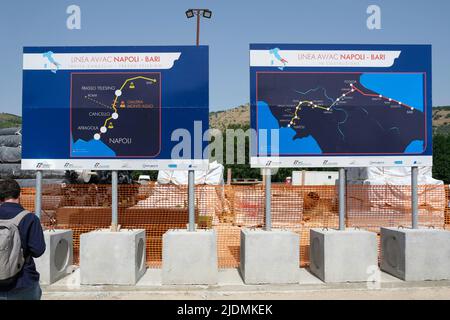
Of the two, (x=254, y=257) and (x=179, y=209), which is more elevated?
(x=179, y=209)

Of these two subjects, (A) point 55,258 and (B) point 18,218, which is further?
(A) point 55,258

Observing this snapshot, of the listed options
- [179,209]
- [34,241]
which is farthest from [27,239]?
[179,209]

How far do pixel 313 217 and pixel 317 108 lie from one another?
8.86 m

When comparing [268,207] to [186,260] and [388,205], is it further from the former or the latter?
[388,205]

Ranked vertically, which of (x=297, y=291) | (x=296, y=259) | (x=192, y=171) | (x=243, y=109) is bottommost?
(x=297, y=291)

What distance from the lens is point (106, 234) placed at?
7.94 m

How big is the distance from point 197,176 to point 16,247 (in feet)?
82.4

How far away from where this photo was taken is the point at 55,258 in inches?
323

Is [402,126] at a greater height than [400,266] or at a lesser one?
greater

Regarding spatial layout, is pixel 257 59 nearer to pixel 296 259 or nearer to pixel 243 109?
pixel 296 259

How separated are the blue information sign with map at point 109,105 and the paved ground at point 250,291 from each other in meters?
2.20

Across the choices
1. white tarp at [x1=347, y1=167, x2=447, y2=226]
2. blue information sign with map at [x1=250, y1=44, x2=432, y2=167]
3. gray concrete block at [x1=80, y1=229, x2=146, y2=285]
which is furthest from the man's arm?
white tarp at [x1=347, y1=167, x2=447, y2=226]

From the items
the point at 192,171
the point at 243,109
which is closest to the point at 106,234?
the point at 192,171

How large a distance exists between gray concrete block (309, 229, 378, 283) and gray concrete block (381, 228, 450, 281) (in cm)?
53
